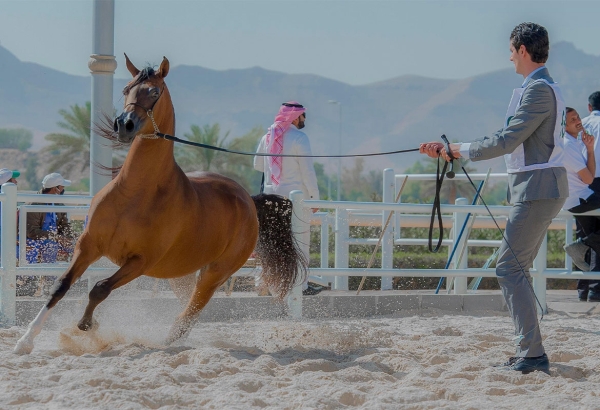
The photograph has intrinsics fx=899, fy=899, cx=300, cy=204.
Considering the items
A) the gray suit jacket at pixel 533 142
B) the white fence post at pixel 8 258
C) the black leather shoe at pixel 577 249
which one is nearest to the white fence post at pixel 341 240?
the black leather shoe at pixel 577 249

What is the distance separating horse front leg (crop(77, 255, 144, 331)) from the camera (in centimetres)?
562

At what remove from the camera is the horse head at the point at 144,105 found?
5371 millimetres

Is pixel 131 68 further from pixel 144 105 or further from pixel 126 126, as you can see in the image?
→ pixel 126 126

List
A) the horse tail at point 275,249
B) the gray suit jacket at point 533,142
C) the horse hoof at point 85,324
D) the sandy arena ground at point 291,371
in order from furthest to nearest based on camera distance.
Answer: the horse tail at point 275,249 → the horse hoof at point 85,324 → the gray suit jacket at point 533,142 → the sandy arena ground at point 291,371

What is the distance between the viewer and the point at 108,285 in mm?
5633

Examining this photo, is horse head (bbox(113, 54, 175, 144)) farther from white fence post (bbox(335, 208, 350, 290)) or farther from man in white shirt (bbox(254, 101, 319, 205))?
white fence post (bbox(335, 208, 350, 290))

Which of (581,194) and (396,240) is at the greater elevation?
(581,194)

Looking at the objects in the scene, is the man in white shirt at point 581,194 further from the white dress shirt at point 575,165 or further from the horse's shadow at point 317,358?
the horse's shadow at point 317,358

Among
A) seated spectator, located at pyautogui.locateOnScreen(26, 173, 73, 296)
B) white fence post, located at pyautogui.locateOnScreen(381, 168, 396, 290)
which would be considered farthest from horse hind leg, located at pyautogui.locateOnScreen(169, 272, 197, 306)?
white fence post, located at pyautogui.locateOnScreen(381, 168, 396, 290)

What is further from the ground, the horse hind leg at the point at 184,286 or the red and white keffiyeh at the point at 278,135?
the red and white keffiyeh at the point at 278,135

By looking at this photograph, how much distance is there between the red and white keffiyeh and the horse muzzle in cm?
361

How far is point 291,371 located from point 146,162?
1.63m

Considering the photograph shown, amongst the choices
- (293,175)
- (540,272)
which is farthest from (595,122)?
(293,175)

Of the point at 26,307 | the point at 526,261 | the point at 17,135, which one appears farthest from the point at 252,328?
the point at 17,135
